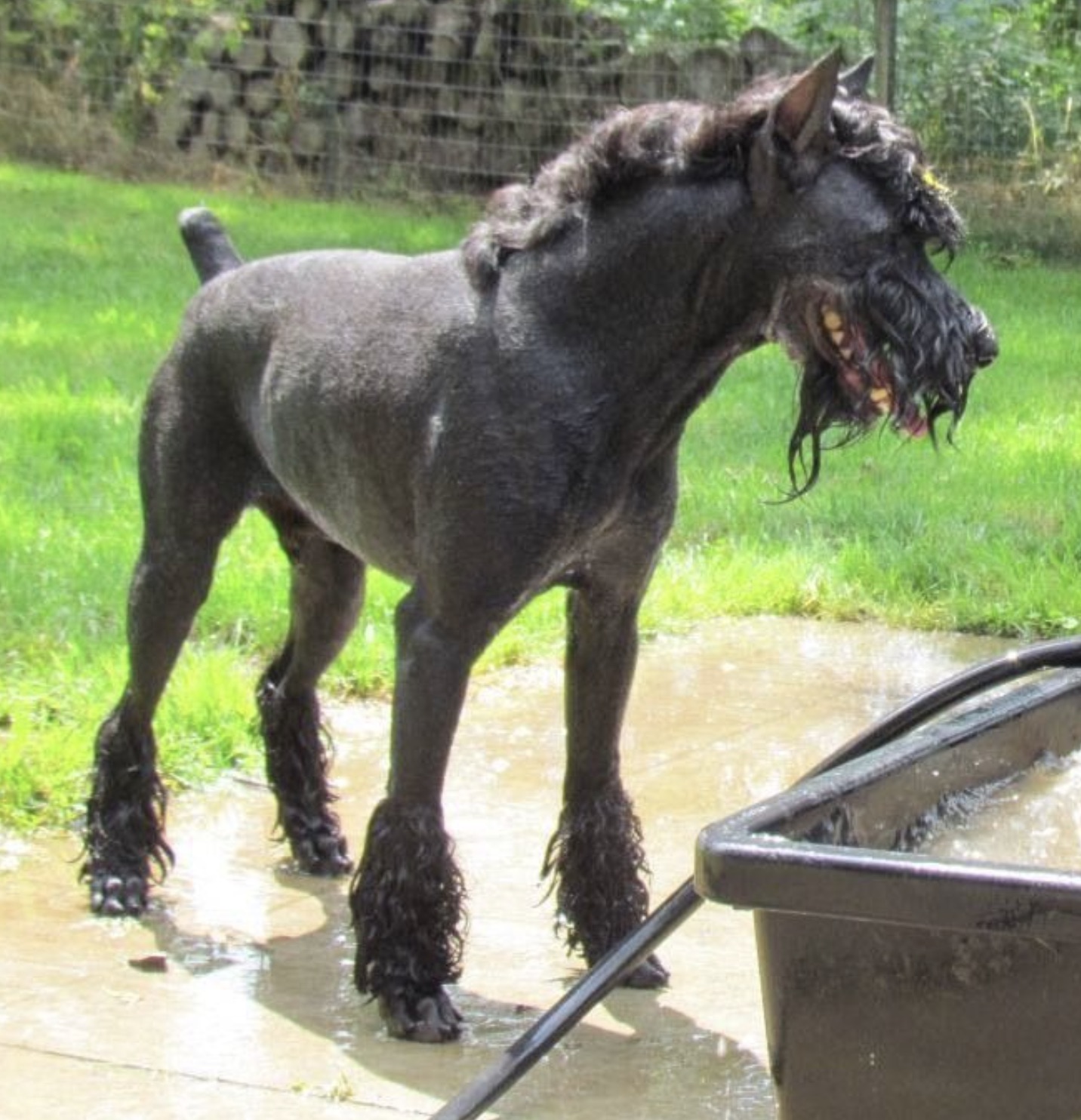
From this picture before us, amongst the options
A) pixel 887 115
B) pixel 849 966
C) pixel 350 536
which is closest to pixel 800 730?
pixel 350 536

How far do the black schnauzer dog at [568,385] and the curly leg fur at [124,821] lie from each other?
14mm

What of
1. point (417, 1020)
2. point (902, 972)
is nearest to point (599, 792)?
point (417, 1020)

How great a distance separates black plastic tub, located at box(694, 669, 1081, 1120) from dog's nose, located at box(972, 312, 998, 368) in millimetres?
1489

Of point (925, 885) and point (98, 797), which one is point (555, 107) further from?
point (925, 885)

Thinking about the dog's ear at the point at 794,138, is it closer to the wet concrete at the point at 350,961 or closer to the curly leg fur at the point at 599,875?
the curly leg fur at the point at 599,875

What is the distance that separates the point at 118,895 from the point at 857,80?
2200mm

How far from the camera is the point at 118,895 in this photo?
4.63m

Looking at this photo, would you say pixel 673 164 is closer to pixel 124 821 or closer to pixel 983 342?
pixel 983 342

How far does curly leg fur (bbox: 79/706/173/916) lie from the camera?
15.3 ft

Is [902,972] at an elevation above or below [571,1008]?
above

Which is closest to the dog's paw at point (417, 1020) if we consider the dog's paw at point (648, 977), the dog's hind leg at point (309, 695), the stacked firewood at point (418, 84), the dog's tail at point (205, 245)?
the dog's paw at point (648, 977)

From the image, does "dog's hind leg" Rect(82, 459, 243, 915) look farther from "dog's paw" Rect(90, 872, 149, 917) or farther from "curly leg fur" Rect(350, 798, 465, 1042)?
"curly leg fur" Rect(350, 798, 465, 1042)

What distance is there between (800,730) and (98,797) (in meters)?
2.03

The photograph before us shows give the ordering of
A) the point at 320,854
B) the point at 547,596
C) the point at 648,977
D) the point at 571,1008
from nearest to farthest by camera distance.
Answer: the point at 571,1008 < the point at 648,977 < the point at 320,854 < the point at 547,596
